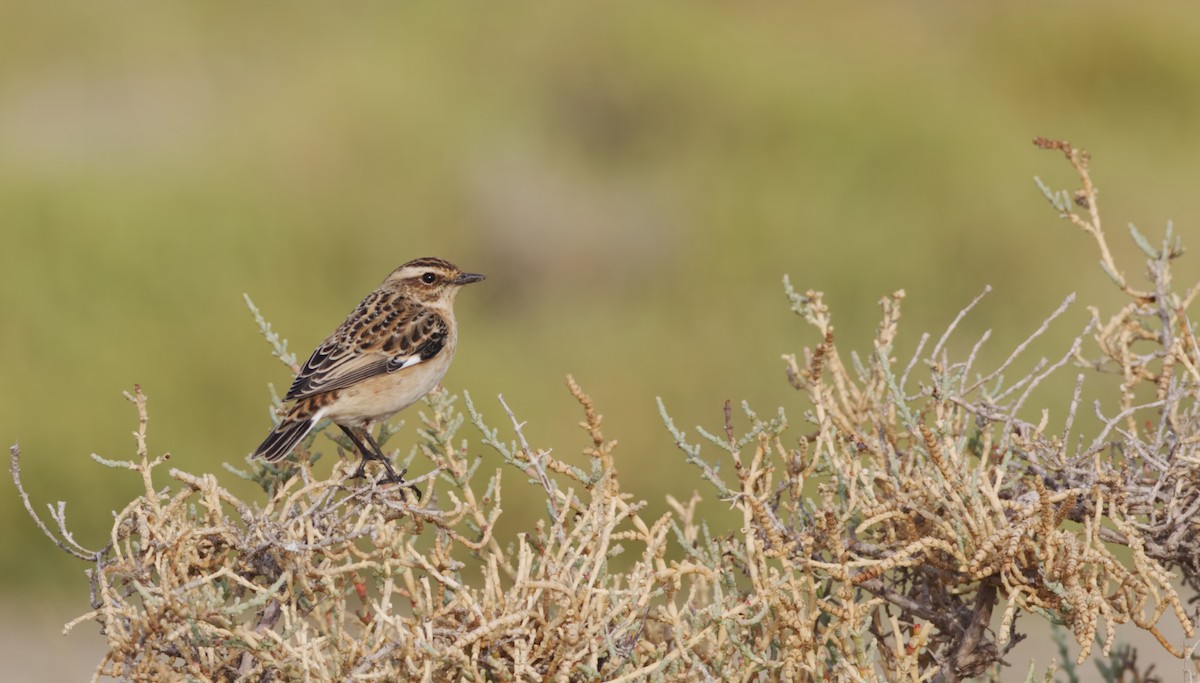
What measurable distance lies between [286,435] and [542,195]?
10.0m

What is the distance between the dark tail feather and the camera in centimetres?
509

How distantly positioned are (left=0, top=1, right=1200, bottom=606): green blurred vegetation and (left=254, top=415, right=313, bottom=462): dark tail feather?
19.1 ft

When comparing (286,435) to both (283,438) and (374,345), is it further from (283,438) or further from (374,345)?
(374,345)

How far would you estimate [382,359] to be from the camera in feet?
21.4

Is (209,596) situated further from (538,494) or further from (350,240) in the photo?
(350,240)

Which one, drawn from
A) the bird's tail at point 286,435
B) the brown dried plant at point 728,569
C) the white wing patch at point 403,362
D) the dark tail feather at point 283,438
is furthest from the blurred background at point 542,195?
the brown dried plant at point 728,569

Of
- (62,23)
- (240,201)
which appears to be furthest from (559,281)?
(62,23)

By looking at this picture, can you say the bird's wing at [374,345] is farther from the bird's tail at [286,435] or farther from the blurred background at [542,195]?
the blurred background at [542,195]

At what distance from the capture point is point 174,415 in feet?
38.5

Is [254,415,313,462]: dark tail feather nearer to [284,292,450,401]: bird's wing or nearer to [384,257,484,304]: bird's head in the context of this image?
[284,292,450,401]: bird's wing

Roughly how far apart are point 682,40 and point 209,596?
1398 cm

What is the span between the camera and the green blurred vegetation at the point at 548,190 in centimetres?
1223

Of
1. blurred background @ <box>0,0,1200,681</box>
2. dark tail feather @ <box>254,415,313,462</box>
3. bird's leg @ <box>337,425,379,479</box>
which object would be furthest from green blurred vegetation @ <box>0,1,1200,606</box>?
dark tail feather @ <box>254,415,313,462</box>

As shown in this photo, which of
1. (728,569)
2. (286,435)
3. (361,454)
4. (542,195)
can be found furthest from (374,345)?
(542,195)
